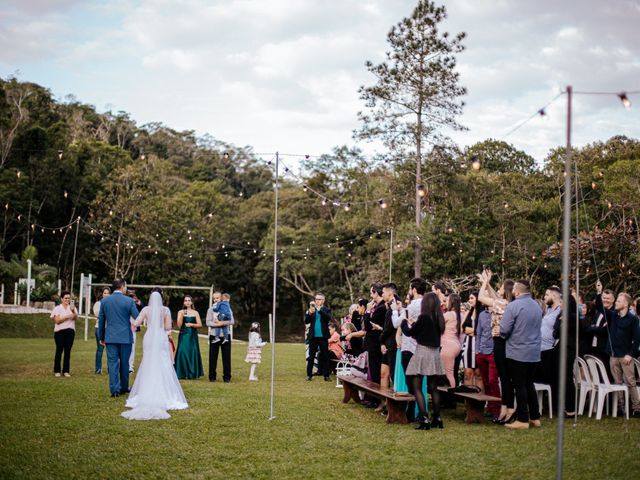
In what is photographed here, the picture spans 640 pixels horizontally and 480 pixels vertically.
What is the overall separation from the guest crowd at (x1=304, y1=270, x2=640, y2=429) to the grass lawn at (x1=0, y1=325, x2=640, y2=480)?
20.2 inches

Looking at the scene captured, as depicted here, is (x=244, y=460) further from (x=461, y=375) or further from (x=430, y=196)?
(x=430, y=196)

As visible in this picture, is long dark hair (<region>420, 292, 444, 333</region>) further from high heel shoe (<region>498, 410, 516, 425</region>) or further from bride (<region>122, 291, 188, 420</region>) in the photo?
bride (<region>122, 291, 188, 420</region>)

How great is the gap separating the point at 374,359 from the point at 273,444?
4165 millimetres

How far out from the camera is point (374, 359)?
468 inches

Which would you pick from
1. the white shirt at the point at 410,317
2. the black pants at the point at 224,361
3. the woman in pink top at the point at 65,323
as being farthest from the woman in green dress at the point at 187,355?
the white shirt at the point at 410,317

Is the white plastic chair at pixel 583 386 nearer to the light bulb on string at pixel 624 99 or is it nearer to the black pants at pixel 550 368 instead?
the black pants at pixel 550 368

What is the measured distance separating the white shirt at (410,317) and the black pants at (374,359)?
1.67 meters

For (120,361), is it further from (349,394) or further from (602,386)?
(602,386)

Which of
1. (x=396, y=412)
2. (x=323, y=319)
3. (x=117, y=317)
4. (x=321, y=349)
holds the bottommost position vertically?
(x=396, y=412)

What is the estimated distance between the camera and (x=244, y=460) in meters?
7.22

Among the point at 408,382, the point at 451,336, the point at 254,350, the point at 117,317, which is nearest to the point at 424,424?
the point at 408,382

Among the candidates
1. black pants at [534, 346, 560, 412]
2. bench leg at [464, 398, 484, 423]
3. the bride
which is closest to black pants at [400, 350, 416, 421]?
bench leg at [464, 398, 484, 423]

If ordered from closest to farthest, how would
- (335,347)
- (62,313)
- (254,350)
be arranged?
(62,313) < (254,350) < (335,347)

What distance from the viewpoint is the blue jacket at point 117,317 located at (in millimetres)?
12047
